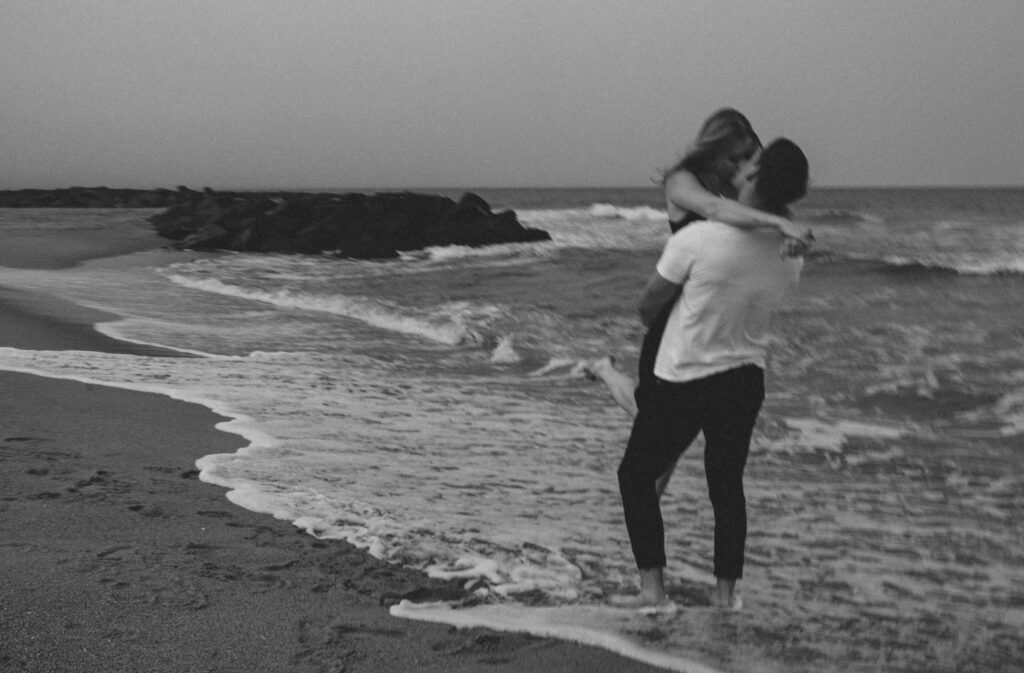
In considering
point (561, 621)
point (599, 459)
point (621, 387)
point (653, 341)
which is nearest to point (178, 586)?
point (561, 621)

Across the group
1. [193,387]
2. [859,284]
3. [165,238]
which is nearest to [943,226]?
[859,284]

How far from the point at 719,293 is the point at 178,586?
1.98m

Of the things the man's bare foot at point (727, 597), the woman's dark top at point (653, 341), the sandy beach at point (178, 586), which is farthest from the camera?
the man's bare foot at point (727, 597)

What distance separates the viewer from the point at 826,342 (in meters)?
11.3

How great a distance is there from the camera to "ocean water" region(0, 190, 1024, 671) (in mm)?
3553

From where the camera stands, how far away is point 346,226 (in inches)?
1150

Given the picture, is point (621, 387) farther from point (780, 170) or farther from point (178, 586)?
point (178, 586)

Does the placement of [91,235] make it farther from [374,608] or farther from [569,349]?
[374,608]

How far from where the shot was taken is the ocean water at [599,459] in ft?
11.7

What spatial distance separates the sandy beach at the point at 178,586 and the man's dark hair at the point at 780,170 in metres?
1.49

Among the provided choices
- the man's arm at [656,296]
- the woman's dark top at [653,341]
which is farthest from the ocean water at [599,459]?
the man's arm at [656,296]

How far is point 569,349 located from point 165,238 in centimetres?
2354

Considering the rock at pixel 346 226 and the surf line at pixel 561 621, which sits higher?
the rock at pixel 346 226

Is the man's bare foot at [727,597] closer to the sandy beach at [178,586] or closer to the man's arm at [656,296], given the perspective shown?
the sandy beach at [178,586]
